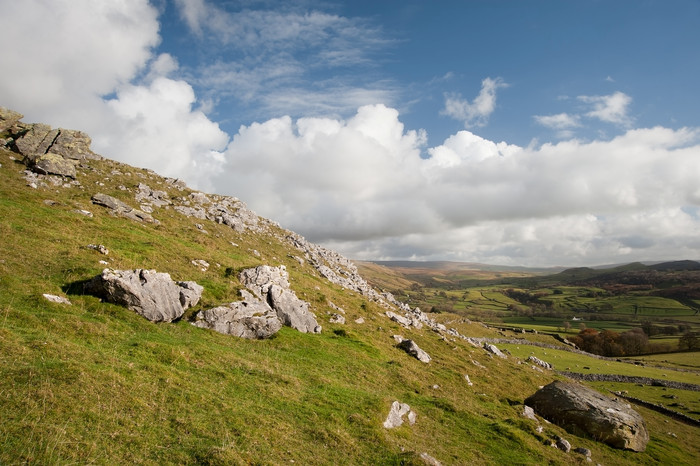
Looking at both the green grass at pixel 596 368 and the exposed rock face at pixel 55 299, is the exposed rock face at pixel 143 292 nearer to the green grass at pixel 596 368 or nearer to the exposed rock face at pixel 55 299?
the exposed rock face at pixel 55 299

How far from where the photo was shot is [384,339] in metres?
36.5

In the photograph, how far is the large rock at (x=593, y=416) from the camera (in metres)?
25.7

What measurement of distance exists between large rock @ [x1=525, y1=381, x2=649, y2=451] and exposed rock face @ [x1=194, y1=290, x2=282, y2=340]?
2472cm

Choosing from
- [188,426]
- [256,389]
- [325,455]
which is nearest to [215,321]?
[256,389]

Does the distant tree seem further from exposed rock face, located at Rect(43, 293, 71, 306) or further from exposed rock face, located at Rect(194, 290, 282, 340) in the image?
exposed rock face, located at Rect(43, 293, 71, 306)

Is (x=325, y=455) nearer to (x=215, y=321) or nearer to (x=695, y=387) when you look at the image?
(x=215, y=321)

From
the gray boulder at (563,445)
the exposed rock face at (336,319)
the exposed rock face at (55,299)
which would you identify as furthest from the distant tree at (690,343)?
the exposed rock face at (55,299)

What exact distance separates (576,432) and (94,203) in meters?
55.9

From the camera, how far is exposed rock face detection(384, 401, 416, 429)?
60.0 ft

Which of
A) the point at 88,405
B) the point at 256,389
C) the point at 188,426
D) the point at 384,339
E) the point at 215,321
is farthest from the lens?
the point at 384,339

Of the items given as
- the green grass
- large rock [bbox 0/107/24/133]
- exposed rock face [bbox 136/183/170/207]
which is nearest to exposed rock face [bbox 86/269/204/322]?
exposed rock face [bbox 136/183/170/207]

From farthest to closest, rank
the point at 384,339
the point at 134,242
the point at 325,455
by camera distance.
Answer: the point at 384,339, the point at 134,242, the point at 325,455

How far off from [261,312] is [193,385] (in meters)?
11.5

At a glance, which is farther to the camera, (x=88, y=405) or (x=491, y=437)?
(x=491, y=437)
